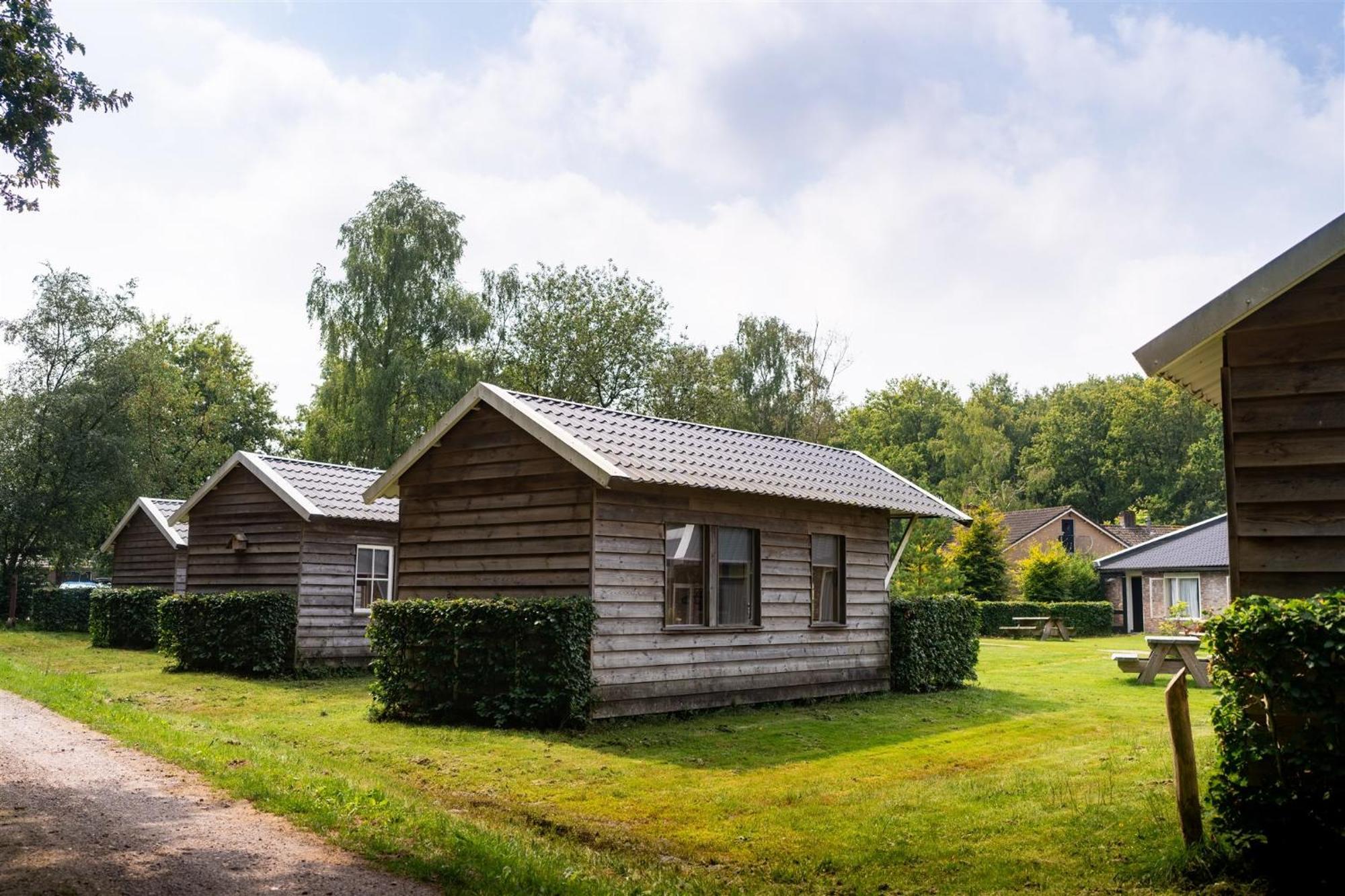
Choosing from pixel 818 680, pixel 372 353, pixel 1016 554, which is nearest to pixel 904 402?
pixel 1016 554

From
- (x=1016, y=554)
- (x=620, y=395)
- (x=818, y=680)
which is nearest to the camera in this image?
(x=818, y=680)

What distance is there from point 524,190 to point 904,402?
227ft

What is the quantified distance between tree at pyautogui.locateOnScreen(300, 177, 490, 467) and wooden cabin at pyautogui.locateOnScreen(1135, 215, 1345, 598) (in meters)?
34.6

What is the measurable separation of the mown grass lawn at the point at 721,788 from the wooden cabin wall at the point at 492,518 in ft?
6.89

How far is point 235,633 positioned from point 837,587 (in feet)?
36.4

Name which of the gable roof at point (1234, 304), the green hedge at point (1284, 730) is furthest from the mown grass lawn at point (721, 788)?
the gable roof at point (1234, 304)

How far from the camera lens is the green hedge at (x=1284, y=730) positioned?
20.2 feet

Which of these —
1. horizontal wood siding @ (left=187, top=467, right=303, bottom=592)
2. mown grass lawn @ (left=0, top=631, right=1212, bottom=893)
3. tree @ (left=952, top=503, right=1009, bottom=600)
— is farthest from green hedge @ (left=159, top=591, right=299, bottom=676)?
tree @ (left=952, top=503, right=1009, bottom=600)

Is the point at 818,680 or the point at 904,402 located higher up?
the point at 904,402

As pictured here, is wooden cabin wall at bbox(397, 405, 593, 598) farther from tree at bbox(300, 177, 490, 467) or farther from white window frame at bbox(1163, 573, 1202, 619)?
white window frame at bbox(1163, 573, 1202, 619)

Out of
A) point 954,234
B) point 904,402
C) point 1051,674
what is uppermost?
point 904,402

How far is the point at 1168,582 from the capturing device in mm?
43156

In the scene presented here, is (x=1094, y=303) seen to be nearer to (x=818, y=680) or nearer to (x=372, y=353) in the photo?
(x=818, y=680)

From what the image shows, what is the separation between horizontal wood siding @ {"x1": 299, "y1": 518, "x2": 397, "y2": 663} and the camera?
20516 mm
